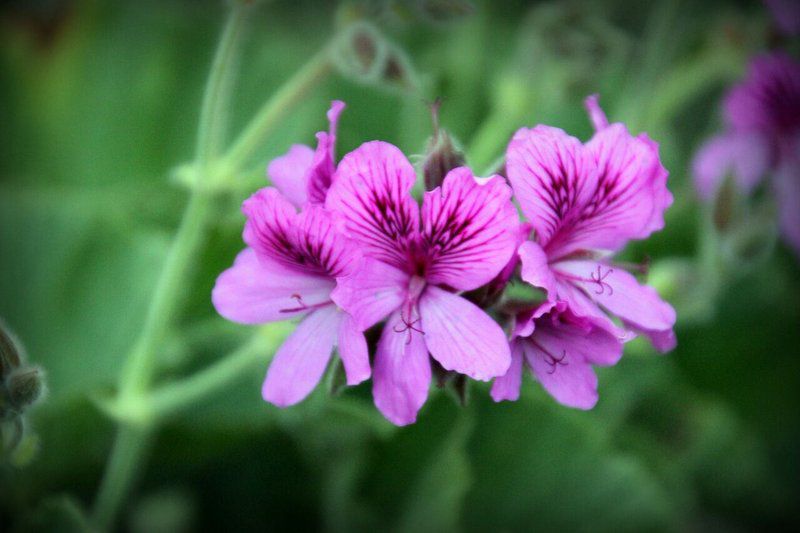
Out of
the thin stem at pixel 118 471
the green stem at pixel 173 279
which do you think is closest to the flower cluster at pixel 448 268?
the green stem at pixel 173 279

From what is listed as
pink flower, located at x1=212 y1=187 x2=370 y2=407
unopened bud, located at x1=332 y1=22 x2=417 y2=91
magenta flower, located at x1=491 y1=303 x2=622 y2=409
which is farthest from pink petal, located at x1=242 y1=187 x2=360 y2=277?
unopened bud, located at x1=332 y1=22 x2=417 y2=91

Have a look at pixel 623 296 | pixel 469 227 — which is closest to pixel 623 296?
pixel 623 296

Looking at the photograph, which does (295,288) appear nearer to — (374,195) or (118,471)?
(374,195)

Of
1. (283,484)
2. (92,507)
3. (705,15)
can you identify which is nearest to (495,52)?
(705,15)

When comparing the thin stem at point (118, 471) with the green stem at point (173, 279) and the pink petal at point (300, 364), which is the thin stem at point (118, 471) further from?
the pink petal at point (300, 364)

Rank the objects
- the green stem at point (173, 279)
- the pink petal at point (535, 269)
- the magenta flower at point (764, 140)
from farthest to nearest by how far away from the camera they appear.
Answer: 1. the magenta flower at point (764, 140)
2. the green stem at point (173, 279)
3. the pink petal at point (535, 269)

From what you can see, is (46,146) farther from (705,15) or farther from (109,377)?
(705,15)
